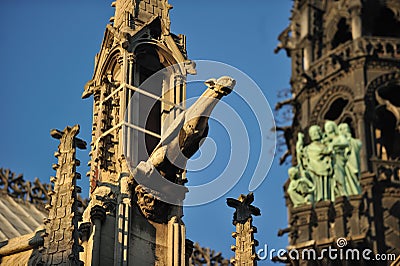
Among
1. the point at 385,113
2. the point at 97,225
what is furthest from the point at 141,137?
the point at 385,113

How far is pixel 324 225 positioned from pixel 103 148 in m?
42.5

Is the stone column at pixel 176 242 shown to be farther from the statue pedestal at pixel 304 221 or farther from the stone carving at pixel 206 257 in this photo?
the statue pedestal at pixel 304 221

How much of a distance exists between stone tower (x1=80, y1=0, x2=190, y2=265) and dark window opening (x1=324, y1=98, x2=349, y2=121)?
150ft

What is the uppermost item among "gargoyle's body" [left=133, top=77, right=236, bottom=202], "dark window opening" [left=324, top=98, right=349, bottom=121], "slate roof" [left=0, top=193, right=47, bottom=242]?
"dark window opening" [left=324, top=98, right=349, bottom=121]

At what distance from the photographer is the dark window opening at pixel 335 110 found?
2675 inches

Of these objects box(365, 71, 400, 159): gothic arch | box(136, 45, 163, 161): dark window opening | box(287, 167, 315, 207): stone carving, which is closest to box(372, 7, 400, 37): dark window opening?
box(365, 71, 400, 159): gothic arch

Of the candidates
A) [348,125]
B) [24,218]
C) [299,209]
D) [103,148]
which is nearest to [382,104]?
[348,125]

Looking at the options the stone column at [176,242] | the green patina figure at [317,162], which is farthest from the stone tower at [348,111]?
the stone column at [176,242]

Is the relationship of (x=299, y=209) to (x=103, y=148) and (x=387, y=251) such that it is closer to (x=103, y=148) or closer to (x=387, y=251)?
(x=387, y=251)

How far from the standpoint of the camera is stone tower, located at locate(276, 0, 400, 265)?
62.4 metres

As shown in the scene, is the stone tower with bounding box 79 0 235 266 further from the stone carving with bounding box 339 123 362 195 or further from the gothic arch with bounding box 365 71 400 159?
the gothic arch with bounding box 365 71 400 159

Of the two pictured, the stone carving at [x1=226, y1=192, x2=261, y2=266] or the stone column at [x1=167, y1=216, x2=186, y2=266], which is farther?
the stone carving at [x1=226, y1=192, x2=261, y2=266]

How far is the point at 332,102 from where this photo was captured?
67688mm

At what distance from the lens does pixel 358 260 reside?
61.0 m
